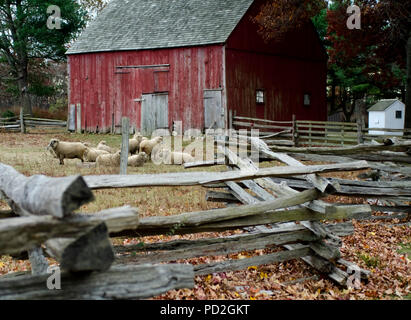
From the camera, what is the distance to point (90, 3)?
148ft

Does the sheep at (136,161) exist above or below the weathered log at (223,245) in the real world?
above

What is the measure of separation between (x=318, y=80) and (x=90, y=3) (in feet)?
82.2

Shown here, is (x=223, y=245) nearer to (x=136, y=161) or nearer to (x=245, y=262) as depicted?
(x=245, y=262)

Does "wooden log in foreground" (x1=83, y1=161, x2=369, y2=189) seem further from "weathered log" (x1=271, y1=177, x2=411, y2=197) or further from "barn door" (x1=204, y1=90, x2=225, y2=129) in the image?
"barn door" (x1=204, y1=90, x2=225, y2=129)

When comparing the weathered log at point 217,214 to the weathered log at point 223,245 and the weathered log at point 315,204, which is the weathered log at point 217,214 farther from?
the weathered log at point 223,245

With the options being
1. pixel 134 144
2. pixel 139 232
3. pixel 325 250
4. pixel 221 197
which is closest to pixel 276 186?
pixel 325 250

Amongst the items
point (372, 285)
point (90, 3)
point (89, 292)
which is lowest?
point (372, 285)

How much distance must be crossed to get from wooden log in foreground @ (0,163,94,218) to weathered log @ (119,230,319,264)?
5.88 ft

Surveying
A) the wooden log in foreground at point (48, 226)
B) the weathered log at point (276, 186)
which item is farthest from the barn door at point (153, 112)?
the wooden log in foreground at point (48, 226)

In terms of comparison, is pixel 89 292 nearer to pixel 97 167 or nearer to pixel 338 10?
pixel 97 167

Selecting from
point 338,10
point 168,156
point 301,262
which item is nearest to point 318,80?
point 338,10

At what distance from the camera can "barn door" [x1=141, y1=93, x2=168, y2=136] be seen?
24922mm

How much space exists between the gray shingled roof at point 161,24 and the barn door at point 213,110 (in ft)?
7.98

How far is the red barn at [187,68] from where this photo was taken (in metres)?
23.6
